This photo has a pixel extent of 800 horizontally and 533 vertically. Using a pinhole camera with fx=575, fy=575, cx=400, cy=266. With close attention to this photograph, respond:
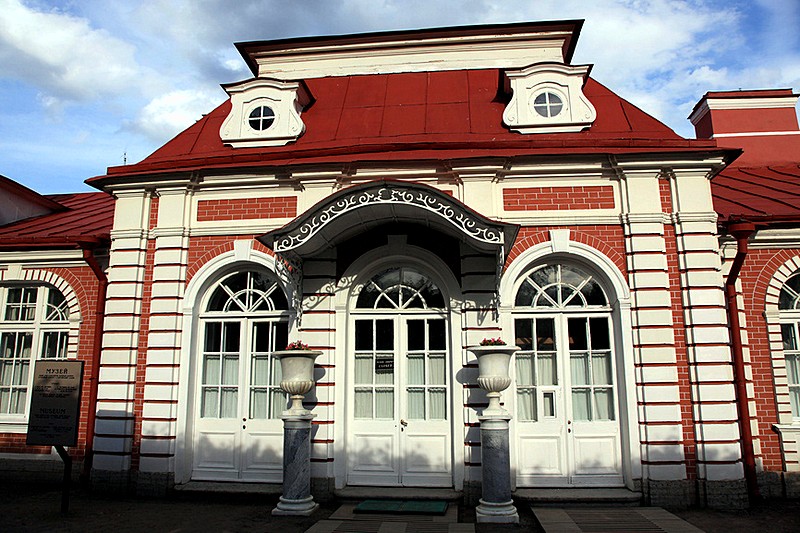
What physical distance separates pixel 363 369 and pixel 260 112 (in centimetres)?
432

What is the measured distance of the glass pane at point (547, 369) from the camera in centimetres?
757

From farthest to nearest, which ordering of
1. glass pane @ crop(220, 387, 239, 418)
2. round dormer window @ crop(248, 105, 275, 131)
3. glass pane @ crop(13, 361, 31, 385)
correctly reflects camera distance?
glass pane @ crop(13, 361, 31, 385) < round dormer window @ crop(248, 105, 275, 131) < glass pane @ crop(220, 387, 239, 418)

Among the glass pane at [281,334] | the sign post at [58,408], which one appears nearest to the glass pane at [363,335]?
the glass pane at [281,334]

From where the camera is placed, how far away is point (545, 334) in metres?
7.69

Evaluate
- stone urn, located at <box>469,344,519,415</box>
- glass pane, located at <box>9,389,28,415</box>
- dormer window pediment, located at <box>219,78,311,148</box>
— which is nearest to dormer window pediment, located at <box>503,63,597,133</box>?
dormer window pediment, located at <box>219,78,311,148</box>

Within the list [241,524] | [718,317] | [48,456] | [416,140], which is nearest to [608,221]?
[718,317]

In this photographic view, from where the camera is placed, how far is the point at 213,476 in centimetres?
780

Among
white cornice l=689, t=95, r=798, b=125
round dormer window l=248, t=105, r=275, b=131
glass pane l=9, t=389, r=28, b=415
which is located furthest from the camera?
white cornice l=689, t=95, r=798, b=125

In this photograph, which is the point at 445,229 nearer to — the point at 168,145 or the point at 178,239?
the point at 178,239

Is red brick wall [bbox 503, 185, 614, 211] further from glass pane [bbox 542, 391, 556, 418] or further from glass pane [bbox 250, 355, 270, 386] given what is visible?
glass pane [bbox 250, 355, 270, 386]

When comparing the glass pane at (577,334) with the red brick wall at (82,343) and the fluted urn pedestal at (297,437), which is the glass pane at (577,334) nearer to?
the fluted urn pedestal at (297,437)

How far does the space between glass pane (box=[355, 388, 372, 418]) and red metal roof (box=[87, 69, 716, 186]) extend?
3155 mm

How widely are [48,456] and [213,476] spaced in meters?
2.96

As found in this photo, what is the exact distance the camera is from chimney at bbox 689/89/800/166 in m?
12.0
